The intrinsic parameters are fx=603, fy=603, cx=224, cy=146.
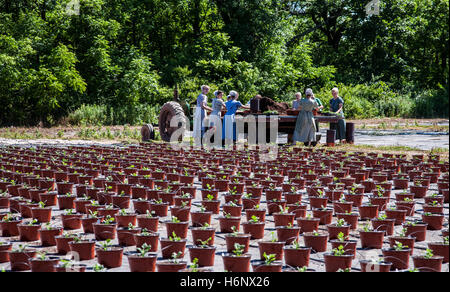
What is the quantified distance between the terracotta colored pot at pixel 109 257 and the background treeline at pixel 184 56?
17524 mm

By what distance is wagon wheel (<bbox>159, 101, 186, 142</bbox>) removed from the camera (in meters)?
17.6

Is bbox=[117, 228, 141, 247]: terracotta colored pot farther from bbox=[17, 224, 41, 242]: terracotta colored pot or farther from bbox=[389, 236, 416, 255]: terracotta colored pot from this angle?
bbox=[389, 236, 416, 255]: terracotta colored pot

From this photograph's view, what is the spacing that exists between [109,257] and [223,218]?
5.74 feet

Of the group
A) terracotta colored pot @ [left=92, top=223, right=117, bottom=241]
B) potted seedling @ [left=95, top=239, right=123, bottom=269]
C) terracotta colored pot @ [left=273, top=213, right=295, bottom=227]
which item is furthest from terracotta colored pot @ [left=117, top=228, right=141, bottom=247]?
terracotta colored pot @ [left=273, top=213, right=295, bottom=227]

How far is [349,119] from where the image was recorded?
30844 millimetres

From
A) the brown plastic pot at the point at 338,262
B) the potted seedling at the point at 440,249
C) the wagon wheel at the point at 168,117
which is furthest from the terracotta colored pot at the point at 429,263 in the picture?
the wagon wheel at the point at 168,117

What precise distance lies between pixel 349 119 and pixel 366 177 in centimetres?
2060

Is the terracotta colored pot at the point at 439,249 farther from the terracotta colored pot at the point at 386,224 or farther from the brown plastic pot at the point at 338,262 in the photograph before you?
the terracotta colored pot at the point at 386,224

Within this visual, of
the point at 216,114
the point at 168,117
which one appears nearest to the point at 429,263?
the point at 216,114

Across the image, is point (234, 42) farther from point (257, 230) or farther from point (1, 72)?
point (257, 230)

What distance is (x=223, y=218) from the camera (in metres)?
6.63

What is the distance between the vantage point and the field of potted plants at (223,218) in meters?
5.15

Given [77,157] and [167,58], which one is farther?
[167,58]
